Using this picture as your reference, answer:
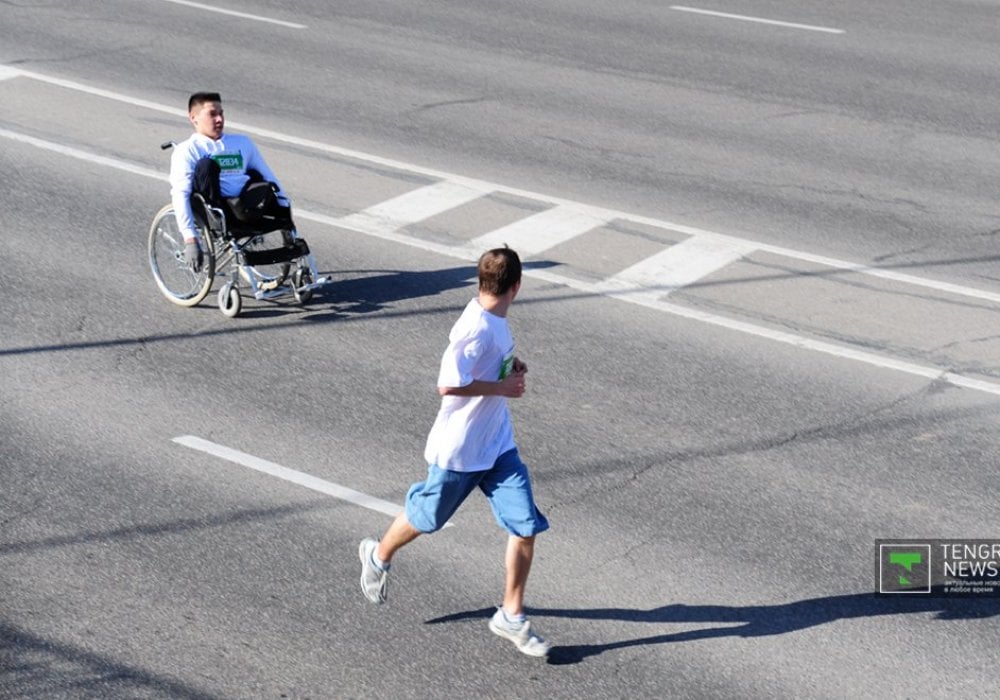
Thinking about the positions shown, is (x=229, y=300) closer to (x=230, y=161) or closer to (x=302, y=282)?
(x=302, y=282)

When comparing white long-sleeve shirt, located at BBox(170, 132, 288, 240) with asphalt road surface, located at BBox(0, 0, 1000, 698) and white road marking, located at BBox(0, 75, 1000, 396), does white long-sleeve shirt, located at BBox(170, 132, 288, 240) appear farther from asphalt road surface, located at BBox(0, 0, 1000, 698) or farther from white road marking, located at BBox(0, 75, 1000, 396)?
white road marking, located at BBox(0, 75, 1000, 396)

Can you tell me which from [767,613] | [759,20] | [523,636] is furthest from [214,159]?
[759,20]

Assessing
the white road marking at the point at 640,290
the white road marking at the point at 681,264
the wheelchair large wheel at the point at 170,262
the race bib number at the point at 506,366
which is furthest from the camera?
the white road marking at the point at 681,264

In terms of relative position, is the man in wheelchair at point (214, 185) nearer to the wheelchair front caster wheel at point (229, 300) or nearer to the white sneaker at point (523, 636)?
the wheelchair front caster wheel at point (229, 300)

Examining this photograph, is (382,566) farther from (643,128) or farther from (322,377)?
(643,128)

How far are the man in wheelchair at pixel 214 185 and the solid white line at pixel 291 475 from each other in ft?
7.28

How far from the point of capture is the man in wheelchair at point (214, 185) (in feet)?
34.1

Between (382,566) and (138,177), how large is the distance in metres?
→ 7.53

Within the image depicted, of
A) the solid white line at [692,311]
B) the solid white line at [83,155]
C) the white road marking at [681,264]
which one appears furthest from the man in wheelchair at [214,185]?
the solid white line at [83,155]

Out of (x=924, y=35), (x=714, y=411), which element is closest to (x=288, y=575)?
(x=714, y=411)

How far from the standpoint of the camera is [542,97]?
15.8m

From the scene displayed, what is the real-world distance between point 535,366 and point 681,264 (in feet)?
7.66

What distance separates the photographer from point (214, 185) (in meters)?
10.4

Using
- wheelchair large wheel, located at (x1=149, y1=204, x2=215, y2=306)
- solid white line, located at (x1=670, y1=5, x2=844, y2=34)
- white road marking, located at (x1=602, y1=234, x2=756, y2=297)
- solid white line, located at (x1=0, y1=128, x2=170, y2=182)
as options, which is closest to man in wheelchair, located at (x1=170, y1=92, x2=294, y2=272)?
wheelchair large wheel, located at (x1=149, y1=204, x2=215, y2=306)
